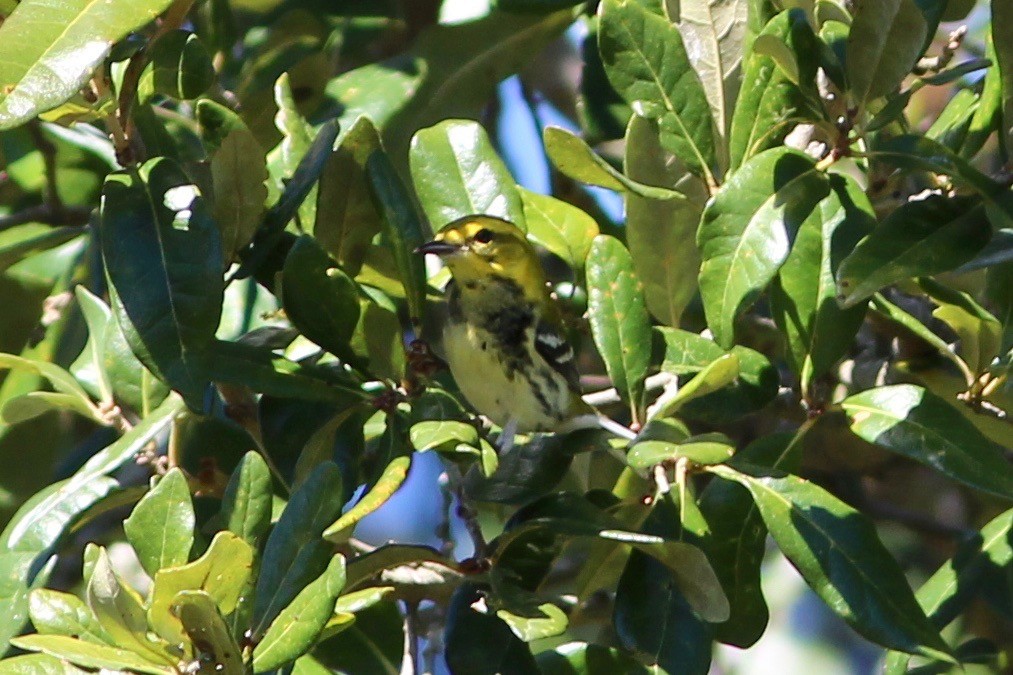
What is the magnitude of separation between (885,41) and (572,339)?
1125 millimetres

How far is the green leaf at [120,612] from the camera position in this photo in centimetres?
183

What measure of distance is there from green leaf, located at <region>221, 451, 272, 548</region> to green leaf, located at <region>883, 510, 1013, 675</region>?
1379mm

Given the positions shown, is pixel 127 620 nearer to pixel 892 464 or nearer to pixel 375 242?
pixel 375 242

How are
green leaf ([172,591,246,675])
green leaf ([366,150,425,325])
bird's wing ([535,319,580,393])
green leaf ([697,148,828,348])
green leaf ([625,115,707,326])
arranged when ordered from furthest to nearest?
bird's wing ([535,319,580,393]), green leaf ([625,115,707,326]), green leaf ([366,150,425,325]), green leaf ([697,148,828,348]), green leaf ([172,591,246,675])

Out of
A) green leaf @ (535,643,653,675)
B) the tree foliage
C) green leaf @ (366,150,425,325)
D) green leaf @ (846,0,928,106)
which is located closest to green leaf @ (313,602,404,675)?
the tree foliage

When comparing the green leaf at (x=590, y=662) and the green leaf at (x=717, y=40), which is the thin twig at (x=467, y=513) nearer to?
the green leaf at (x=590, y=662)

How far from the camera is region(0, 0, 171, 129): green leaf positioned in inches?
73.7

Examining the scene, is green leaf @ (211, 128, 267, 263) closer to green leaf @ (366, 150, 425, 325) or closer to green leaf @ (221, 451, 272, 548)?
green leaf @ (366, 150, 425, 325)

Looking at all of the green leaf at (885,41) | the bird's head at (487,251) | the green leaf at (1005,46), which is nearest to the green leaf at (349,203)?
the bird's head at (487,251)

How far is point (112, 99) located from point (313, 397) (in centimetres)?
61

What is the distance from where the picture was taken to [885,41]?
2.05m

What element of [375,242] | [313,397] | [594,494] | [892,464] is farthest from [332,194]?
[892,464]

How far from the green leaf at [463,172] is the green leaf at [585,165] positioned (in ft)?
0.99

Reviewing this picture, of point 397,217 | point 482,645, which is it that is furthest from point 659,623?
point 397,217
